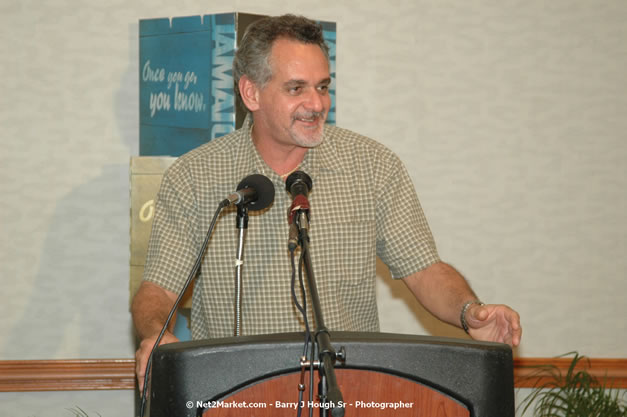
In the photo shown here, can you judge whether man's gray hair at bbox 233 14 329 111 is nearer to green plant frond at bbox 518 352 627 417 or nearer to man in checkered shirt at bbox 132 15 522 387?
man in checkered shirt at bbox 132 15 522 387

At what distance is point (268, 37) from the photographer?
219cm

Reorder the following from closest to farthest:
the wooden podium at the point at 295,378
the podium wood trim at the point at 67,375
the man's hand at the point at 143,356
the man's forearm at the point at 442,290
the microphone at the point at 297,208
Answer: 1. the wooden podium at the point at 295,378
2. the microphone at the point at 297,208
3. the man's hand at the point at 143,356
4. the man's forearm at the point at 442,290
5. the podium wood trim at the point at 67,375

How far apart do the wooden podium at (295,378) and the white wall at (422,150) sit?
202cm

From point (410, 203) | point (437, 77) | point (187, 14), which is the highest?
point (187, 14)

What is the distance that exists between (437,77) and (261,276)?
1.50 metres

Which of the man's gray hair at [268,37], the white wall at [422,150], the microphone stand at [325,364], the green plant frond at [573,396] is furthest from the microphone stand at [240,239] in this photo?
the green plant frond at [573,396]

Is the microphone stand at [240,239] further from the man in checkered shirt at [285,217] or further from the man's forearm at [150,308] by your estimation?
the man in checkered shirt at [285,217]

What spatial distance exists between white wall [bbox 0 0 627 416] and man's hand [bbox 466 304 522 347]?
147 cm

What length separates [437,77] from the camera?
125 inches

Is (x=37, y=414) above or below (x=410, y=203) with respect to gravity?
below

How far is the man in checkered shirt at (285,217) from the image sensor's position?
207 centimetres

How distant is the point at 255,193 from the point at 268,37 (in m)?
0.81

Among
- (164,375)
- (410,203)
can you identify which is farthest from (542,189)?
(164,375)

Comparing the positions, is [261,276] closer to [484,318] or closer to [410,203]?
[410,203]
